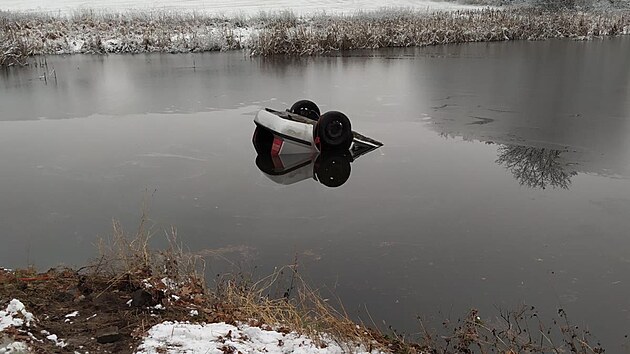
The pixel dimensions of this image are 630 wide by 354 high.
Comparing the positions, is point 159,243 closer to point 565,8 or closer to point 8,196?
point 8,196

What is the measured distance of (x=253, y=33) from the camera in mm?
18359

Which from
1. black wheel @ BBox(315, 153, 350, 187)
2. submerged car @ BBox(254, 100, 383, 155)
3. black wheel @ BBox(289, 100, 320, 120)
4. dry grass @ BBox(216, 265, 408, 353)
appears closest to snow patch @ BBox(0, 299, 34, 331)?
dry grass @ BBox(216, 265, 408, 353)

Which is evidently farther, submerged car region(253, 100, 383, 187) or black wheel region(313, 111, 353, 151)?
black wheel region(313, 111, 353, 151)

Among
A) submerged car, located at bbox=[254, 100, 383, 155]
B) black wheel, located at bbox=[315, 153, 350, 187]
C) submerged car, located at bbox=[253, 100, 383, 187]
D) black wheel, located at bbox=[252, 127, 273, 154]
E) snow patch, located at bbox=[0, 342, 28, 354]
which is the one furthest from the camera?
black wheel, located at bbox=[252, 127, 273, 154]

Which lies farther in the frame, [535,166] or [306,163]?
[306,163]

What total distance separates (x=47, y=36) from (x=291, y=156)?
14087mm

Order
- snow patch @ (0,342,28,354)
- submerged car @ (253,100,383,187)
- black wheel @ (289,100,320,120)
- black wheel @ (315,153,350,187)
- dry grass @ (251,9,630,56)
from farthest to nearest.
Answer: dry grass @ (251,9,630,56), black wheel @ (289,100,320,120), submerged car @ (253,100,383,187), black wheel @ (315,153,350,187), snow patch @ (0,342,28,354)

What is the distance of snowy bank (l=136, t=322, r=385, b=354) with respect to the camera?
270cm

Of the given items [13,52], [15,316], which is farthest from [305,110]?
[13,52]

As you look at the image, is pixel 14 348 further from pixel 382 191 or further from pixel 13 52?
pixel 13 52

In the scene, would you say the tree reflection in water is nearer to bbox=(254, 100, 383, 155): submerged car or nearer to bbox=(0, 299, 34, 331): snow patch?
bbox=(254, 100, 383, 155): submerged car

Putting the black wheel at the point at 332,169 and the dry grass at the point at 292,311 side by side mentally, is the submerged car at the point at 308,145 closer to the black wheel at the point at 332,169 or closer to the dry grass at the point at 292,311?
the black wheel at the point at 332,169

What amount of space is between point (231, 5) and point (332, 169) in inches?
1028

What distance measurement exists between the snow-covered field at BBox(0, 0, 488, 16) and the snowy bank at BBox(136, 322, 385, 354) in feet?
84.4
